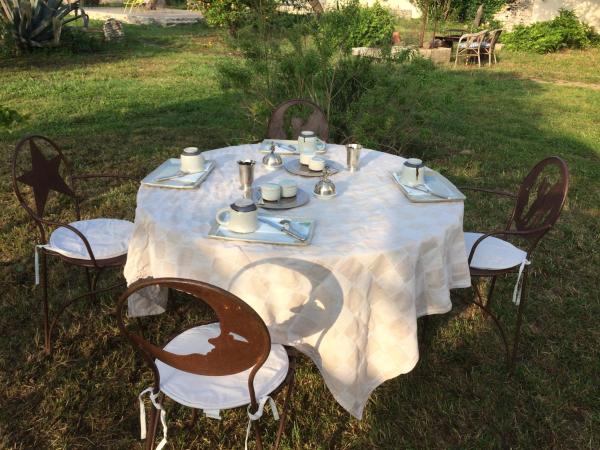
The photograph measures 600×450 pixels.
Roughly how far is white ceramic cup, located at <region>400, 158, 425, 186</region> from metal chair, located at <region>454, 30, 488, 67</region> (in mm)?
10059

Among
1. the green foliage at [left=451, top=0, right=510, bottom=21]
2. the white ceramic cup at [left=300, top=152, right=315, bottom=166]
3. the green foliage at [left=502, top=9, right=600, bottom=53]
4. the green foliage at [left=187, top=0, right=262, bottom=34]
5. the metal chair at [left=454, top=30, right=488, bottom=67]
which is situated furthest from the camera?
the green foliage at [left=451, top=0, right=510, bottom=21]

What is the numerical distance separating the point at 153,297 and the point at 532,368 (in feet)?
6.75

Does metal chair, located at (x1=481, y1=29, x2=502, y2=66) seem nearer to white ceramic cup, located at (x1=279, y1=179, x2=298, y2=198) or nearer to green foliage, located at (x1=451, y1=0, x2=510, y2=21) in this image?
green foliage, located at (x1=451, y1=0, x2=510, y2=21)

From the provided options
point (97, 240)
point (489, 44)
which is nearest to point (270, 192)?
point (97, 240)

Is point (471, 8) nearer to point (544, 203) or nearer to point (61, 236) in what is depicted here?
point (544, 203)

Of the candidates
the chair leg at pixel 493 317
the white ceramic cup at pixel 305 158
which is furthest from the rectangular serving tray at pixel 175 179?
the chair leg at pixel 493 317

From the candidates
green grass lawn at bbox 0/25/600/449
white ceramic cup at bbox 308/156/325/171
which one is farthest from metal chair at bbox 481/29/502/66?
white ceramic cup at bbox 308/156/325/171

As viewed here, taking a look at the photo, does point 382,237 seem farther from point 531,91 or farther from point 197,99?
point 531,91

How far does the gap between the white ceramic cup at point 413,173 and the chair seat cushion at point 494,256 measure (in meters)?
0.50

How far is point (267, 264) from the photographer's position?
1.75 metres

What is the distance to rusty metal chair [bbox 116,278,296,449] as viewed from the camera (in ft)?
4.49

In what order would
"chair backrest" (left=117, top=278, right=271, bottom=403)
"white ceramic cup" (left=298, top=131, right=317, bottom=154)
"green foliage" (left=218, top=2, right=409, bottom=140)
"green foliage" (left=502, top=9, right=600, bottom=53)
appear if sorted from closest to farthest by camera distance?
1. "chair backrest" (left=117, top=278, right=271, bottom=403)
2. "white ceramic cup" (left=298, top=131, right=317, bottom=154)
3. "green foliage" (left=218, top=2, right=409, bottom=140)
4. "green foliage" (left=502, top=9, right=600, bottom=53)

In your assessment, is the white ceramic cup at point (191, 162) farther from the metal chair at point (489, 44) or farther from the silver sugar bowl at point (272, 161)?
the metal chair at point (489, 44)

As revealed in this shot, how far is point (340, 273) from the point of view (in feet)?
5.70
